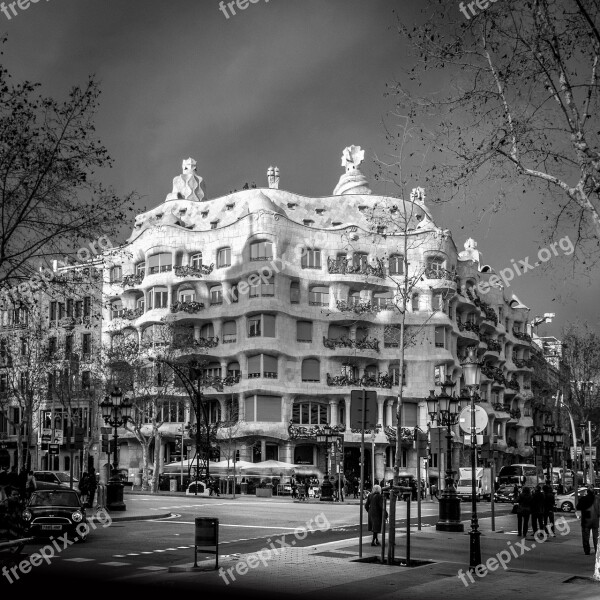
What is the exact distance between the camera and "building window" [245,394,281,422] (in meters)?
66.7

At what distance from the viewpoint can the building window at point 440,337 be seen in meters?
72.8

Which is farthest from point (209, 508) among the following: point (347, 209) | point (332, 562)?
point (347, 209)

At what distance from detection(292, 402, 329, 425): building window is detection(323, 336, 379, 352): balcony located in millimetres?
4631

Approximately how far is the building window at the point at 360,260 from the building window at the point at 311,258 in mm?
2766

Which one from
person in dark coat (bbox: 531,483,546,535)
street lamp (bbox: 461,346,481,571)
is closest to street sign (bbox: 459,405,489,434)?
street lamp (bbox: 461,346,481,571)

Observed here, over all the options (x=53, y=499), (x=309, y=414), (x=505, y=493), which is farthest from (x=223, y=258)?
(x=53, y=499)

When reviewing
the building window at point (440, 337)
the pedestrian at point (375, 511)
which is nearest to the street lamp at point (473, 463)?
the pedestrian at point (375, 511)

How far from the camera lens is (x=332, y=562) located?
1833cm

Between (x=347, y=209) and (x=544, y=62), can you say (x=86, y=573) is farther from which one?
(x=347, y=209)

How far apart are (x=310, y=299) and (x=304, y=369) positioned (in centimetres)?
541

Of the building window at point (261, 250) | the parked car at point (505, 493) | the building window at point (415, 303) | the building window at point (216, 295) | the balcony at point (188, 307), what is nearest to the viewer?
the parked car at point (505, 493)

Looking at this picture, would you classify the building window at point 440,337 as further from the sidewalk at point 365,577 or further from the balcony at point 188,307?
the sidewalk at point 365,577

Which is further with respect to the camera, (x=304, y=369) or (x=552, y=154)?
(x=304, y=369)

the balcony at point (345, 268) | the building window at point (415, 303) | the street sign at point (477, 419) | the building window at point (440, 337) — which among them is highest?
the balcony at point (345, 268)
